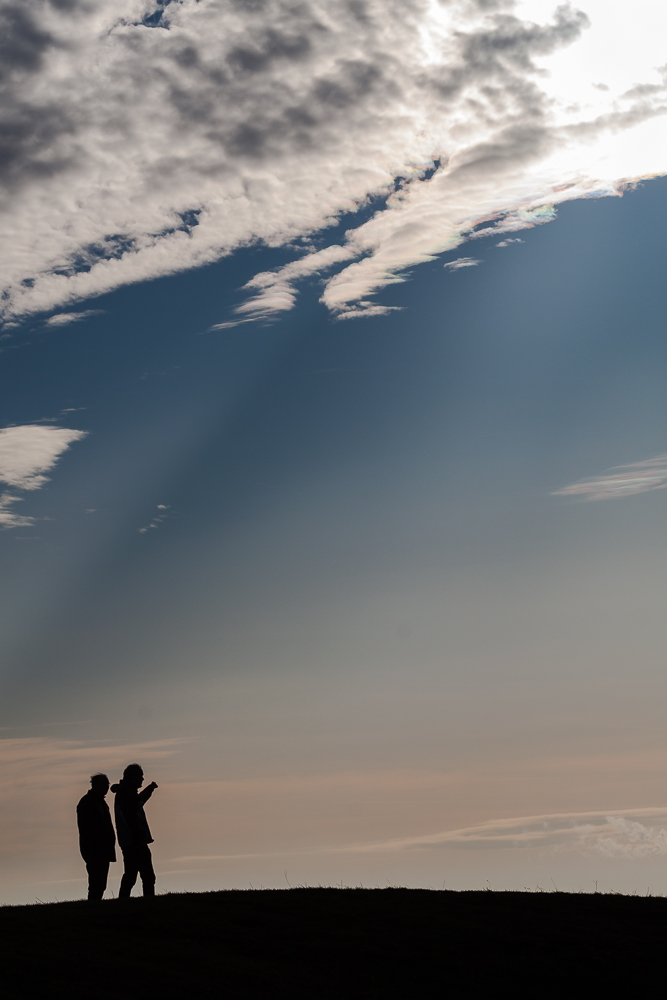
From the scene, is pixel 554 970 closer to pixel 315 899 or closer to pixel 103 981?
pixel 315 899

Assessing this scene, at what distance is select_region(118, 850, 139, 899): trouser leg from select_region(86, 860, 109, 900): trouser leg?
1.15ft

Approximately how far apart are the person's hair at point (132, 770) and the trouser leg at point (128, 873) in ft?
4.47

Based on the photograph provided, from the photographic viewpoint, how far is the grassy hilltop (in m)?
12.6

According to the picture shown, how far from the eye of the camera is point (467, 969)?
13961 mm

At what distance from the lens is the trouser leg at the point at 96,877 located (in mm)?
16891

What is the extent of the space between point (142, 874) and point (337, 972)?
5154mm

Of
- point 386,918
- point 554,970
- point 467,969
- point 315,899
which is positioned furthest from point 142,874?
point 554,970

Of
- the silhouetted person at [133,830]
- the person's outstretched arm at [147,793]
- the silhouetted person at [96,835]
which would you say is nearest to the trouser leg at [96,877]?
the silhouetted person at [96,835]

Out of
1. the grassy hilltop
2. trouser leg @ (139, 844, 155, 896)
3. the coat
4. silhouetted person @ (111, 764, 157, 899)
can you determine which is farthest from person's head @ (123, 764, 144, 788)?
the grassy hilltop

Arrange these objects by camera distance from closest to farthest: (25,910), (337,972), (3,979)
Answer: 1. (3,979)
2. (337,972)
3. (25,910)

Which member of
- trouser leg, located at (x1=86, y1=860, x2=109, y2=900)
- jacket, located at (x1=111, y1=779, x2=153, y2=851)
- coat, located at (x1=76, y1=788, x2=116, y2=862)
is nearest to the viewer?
jacket, located at (x1=111, y1=779, x2=153, y2=851)

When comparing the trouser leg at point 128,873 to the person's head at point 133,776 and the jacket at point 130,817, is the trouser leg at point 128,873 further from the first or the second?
the person's head at point 133,776

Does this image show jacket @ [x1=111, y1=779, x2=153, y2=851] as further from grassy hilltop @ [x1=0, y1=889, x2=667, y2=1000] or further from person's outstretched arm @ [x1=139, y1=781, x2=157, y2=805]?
Result: grassy hilltop @ [x1=0, y1=889, x2=667, y2=1000]

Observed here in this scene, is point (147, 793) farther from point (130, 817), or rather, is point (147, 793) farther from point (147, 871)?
point (147, 871)
